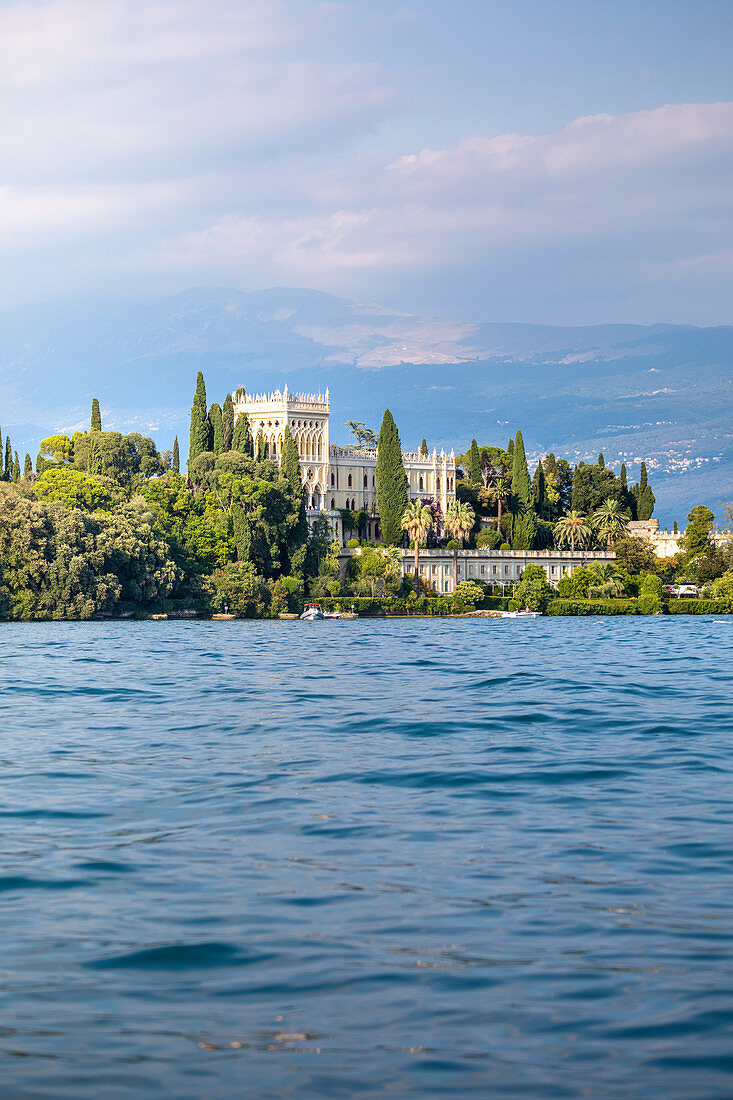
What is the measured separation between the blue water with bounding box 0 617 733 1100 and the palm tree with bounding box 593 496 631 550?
98.4 metres

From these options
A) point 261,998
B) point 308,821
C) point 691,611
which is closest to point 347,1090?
point 261,998

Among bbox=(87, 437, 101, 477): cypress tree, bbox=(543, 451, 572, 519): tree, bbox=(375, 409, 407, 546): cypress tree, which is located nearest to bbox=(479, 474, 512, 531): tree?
bbox=(543, 451, 572, 519): tree

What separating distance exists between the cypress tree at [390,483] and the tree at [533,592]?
36.2 ft

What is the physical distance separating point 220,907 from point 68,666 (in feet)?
69.1

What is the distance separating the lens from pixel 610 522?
374 feet

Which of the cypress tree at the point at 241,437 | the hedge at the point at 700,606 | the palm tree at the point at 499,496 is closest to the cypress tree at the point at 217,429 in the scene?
the cypress tree at the point at 241,437

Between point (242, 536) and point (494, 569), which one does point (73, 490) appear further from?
point (494, 569)

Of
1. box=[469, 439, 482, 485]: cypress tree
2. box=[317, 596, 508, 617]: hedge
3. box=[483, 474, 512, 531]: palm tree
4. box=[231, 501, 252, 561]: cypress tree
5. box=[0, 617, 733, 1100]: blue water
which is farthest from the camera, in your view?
box=[469, 439, 482, 485]: cypress tree

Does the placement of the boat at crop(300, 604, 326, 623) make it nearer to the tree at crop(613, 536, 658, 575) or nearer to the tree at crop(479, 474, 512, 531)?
the tree at crop(613, 536, 658, 575)

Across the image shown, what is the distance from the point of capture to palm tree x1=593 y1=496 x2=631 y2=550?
370ft

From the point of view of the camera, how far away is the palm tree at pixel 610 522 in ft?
370

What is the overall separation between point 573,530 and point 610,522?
4.51 meters

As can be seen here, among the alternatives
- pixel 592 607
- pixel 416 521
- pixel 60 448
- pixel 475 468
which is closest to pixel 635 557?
pixel 592 607

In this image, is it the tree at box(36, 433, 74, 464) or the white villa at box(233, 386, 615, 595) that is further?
the white villa at box(233, 386, 615, 595)
